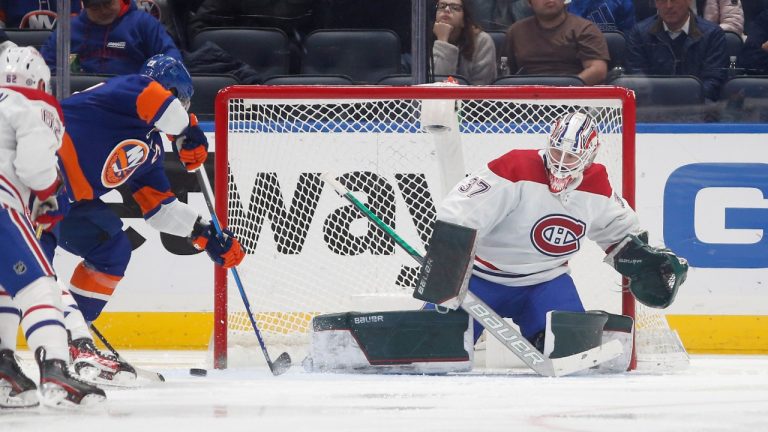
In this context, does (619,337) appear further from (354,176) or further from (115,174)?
(115,174)

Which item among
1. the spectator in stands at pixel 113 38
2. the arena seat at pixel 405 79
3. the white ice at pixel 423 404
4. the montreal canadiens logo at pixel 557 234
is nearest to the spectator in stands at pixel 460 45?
the arena seat at pixel 405 79

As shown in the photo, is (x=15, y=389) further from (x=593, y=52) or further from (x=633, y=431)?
(x=593, y=52)

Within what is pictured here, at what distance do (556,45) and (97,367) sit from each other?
2058mm

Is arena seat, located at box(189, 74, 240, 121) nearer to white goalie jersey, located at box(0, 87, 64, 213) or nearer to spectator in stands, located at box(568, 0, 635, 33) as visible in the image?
spectator in stands, located at box(568, 0, 635, 33)

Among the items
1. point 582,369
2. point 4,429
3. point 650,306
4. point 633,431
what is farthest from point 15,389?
point 650,306

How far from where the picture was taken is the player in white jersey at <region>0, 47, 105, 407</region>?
8.72 feet

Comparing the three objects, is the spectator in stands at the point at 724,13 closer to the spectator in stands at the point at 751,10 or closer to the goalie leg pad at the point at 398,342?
the spectator in stands at the point at 751,10

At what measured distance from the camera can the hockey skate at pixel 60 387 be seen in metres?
2.62

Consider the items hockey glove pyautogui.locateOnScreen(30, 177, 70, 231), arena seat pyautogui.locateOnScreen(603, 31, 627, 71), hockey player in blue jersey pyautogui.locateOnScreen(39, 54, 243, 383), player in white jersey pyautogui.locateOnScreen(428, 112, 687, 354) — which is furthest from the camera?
arena seat pyautogui.locateOnScreen(603, 31, 627, 71)

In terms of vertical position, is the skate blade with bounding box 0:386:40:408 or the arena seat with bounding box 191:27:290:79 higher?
the arena seat with bounding box 191:27:290:79

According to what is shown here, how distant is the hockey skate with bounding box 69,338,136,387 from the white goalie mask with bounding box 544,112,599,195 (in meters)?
1.32

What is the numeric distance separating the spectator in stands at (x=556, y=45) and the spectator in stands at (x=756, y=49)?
0.53m

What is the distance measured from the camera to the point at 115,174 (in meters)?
3.50

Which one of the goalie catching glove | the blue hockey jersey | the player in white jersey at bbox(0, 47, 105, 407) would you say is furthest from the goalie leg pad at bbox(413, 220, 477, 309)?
the player in white jersey at bbox(0, 47, 105, 407)
